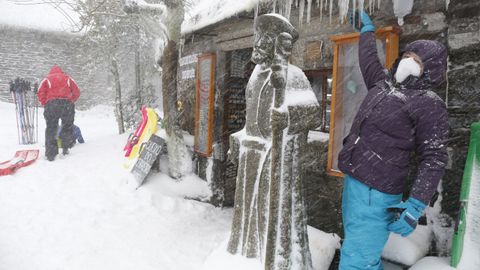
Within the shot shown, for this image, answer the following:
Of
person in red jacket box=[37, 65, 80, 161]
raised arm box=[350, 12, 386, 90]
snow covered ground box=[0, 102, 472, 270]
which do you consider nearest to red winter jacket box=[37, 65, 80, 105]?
person in red jacket box=[37, 65, 80, 161]

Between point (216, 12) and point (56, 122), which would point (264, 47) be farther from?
point (56, 122)

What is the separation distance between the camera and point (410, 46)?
252 centimetres

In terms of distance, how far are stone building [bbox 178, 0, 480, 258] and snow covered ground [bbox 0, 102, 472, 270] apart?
70cm

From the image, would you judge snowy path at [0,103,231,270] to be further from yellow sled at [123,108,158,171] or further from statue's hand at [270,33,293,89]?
statue's hand at [270,33,293,89]

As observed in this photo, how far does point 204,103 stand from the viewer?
651cm

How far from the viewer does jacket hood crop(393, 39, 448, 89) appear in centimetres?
239

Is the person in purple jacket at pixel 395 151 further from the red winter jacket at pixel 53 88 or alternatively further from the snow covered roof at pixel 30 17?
the snow covered roof at pixel 30 17

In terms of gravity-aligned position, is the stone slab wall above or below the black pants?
above

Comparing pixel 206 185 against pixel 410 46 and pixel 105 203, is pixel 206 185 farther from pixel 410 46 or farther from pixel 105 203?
pixel 410 46

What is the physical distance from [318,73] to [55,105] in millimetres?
5509

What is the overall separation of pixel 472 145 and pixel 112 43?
34.7 ft

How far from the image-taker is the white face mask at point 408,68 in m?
2.41

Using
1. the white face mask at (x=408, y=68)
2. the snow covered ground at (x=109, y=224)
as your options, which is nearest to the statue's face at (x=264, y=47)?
the white face mask at (x=408, y=68)

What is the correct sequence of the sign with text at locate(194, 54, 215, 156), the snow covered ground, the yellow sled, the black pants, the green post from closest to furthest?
the green post < the snow covered ground < the sign with text at locate(194, 54, 215, 156) < the yellow sled < the black pants
